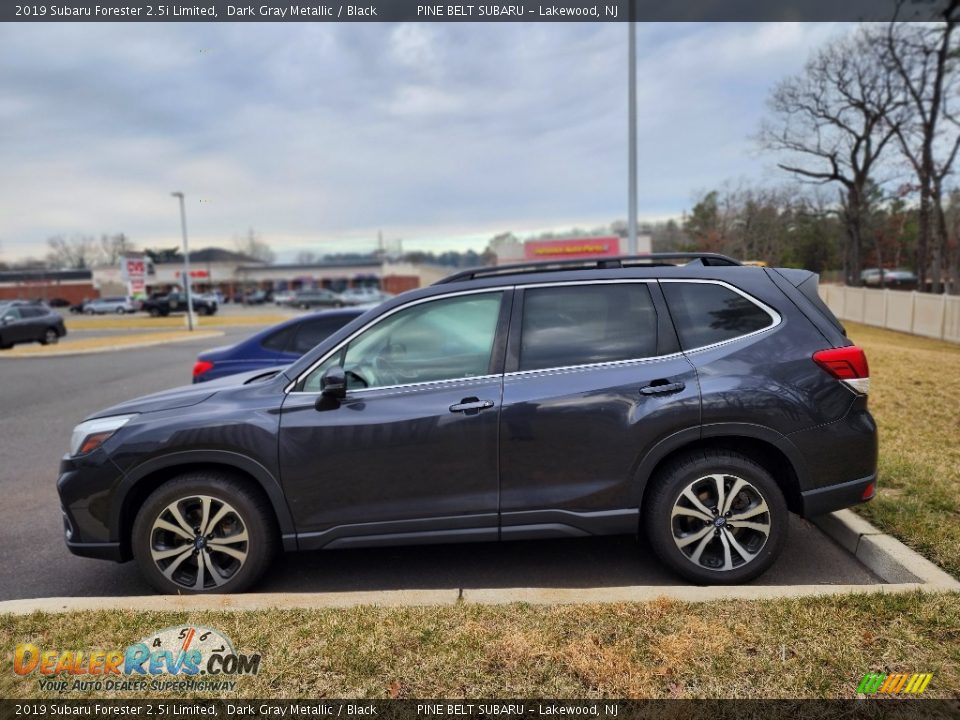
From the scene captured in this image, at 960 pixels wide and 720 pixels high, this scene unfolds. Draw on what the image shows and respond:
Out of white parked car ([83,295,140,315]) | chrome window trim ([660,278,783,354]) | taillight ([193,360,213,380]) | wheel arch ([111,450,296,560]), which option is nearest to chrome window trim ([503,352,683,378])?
chrome window trim ([660,278,783,354])

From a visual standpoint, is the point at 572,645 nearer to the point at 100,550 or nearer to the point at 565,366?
the point at 565,366

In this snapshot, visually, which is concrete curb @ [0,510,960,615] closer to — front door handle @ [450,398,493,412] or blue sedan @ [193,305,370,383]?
front door handle @ [450,398,493,412]

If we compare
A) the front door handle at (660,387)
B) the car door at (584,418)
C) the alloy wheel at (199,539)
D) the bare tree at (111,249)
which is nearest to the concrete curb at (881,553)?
the car door at (584,418)

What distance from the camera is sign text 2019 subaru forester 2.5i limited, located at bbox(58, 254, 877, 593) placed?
3.41 metres

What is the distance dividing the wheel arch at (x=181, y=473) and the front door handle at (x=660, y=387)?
7.12ft

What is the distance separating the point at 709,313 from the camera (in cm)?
365

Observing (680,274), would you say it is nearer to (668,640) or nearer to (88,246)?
(668,640)

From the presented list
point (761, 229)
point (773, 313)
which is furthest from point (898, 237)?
point (773, 313)

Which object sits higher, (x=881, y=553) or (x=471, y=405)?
(x=471, y=405)

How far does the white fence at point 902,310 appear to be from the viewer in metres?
17.9

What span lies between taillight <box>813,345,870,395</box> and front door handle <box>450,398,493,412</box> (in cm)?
192

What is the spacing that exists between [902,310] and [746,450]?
2205cm

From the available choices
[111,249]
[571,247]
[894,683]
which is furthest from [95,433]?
[111,249]

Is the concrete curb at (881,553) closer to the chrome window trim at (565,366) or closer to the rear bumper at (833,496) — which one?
the rear bumper at (833,496)
